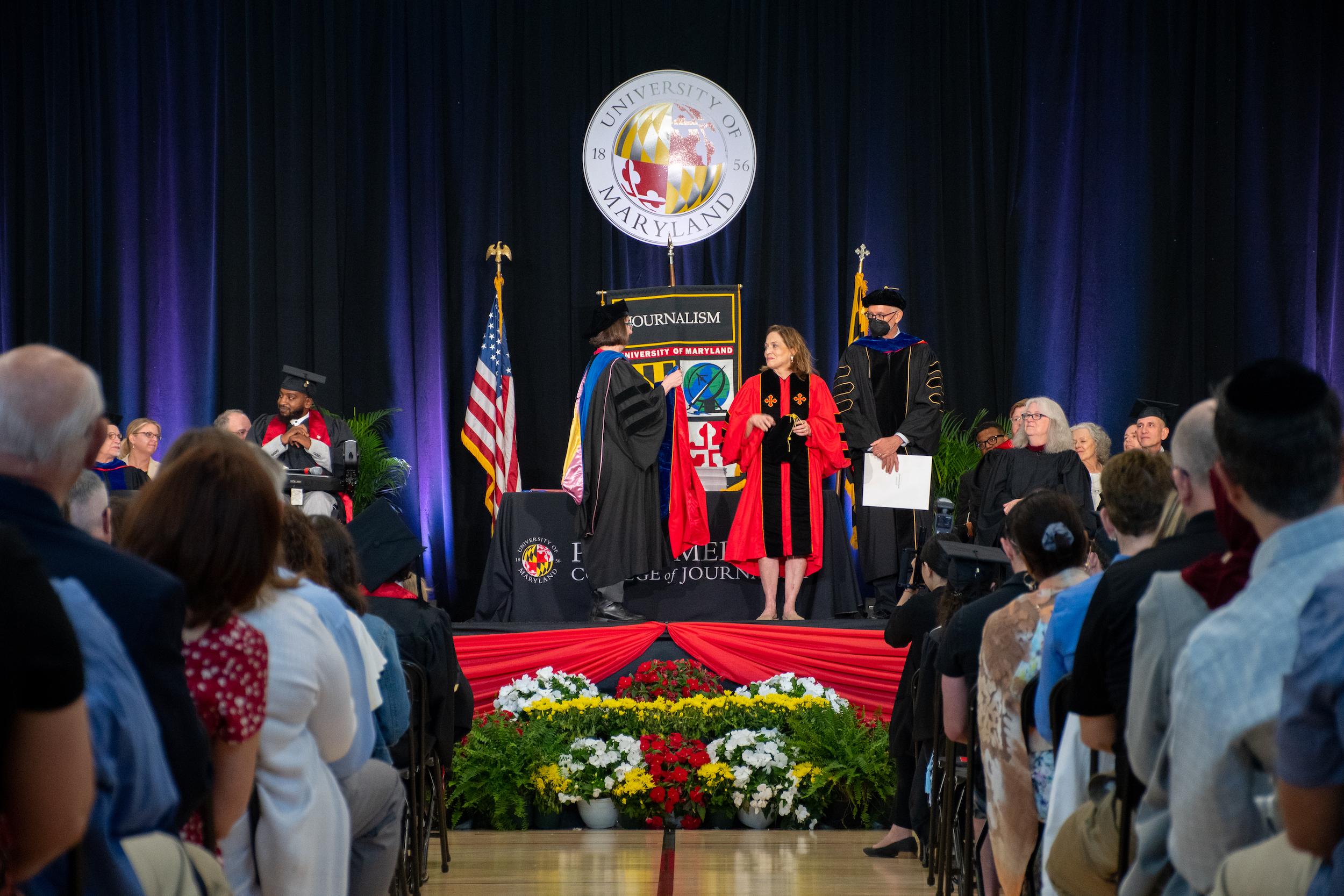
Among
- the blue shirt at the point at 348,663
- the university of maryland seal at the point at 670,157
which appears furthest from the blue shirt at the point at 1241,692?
the university of maryland seal at the point at 670,157

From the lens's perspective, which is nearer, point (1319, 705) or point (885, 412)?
point (1319, 705)

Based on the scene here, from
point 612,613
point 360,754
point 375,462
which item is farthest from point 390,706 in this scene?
point 375,462

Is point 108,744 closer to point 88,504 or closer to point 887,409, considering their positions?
point 88,504

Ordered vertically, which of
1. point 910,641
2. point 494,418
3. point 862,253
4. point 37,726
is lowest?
point 910,641

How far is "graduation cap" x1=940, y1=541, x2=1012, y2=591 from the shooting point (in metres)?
4.16

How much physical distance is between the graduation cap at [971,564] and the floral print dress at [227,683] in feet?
8.29

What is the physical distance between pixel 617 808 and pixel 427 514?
451 centimetres

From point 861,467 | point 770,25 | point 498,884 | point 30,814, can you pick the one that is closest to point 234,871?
point 30,814

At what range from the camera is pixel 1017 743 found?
10.6ft

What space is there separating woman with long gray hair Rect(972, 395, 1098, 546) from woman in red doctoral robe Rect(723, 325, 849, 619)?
1.03 metres

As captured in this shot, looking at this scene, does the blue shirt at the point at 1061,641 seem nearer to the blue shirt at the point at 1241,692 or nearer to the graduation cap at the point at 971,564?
the blue shirt at the point at 1241,692

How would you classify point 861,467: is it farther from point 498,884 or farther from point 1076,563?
point 1076,563

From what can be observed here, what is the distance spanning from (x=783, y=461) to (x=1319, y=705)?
6.60 meters

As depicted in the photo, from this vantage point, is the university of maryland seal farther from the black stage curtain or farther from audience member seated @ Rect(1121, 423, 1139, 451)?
audience member seated @ Rect(1121, 423, 1139, 451)
